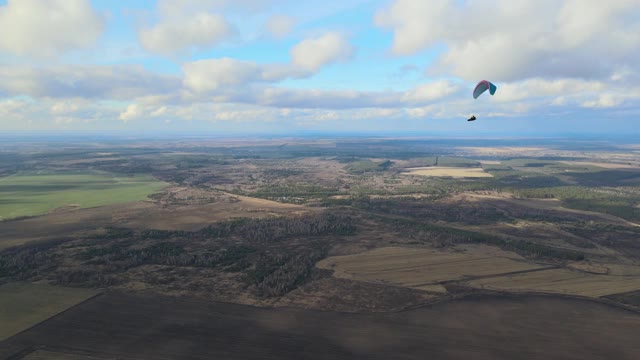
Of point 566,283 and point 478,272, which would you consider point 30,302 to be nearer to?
point 478,272

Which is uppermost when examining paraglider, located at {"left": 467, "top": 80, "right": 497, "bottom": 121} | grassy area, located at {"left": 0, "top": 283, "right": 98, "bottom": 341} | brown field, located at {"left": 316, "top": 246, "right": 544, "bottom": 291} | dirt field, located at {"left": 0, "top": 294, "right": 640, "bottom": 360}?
paraglider, located at {"left": 467, "top": 80, "right": 497, "bottom": 121}

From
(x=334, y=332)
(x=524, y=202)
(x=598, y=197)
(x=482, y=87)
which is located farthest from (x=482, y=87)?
(x=598, y=197)

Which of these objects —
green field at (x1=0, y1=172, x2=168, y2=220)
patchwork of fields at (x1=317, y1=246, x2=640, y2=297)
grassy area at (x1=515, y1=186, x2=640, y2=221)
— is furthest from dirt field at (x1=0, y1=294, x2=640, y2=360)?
grassy area at (x1=515, y1=186, x2=640, y2=221)

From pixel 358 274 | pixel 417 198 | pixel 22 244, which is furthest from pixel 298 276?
pixel 417 198

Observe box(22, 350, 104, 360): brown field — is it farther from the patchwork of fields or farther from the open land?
the patchwork of fields

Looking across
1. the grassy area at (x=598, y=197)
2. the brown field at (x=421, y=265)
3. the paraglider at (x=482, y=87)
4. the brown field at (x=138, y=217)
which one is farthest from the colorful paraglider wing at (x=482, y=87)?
the grassy area at (x=598, y=197)

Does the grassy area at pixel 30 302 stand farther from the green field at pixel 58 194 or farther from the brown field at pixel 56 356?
the green field at pixel 58 194

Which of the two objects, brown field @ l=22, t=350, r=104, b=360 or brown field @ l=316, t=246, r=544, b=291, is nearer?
brown field @ l=22, t=350, r=104, b=360
